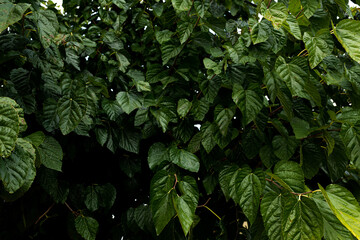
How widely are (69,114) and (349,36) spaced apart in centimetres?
79

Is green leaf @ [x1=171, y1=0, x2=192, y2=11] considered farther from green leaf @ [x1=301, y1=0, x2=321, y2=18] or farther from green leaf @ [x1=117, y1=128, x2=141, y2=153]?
green leaf @ [x1=117, y1=128, x2=141, y2=153]

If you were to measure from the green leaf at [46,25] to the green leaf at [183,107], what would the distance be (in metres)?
0.42

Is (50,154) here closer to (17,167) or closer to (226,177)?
(17,167)

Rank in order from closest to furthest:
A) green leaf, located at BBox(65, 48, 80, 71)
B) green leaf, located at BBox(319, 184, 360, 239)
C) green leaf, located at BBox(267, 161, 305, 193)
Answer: green leaf, located at BBox(319, 184, 360, 239), green leaf, located at BBox(267, 161, 305, 193), green leaf, located at BBox(65, 48, 80, 71)

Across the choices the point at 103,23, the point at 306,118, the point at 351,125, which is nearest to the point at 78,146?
the point at 103,23

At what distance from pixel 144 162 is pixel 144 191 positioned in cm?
11

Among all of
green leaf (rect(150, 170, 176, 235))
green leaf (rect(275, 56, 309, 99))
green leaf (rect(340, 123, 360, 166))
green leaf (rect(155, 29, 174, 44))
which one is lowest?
green leaf (rect(150, 170, 176, 235))

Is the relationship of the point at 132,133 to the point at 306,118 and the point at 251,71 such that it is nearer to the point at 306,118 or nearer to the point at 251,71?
the point at 251,71

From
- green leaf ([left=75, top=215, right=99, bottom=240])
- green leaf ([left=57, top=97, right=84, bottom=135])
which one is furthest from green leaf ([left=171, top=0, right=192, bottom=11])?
green leaf ([left=75, top=215, right=99, bottom=240])

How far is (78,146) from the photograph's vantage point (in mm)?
1270

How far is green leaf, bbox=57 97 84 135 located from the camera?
0.98 m

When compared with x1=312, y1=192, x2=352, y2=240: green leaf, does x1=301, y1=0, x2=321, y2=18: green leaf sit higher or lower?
higher

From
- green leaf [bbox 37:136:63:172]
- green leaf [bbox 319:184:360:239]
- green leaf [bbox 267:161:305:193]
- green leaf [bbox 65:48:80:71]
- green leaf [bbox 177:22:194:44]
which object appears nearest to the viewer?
green leaf [bbox 319:184:360:239]

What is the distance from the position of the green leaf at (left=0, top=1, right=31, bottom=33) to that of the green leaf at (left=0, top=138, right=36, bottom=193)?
28 cm
